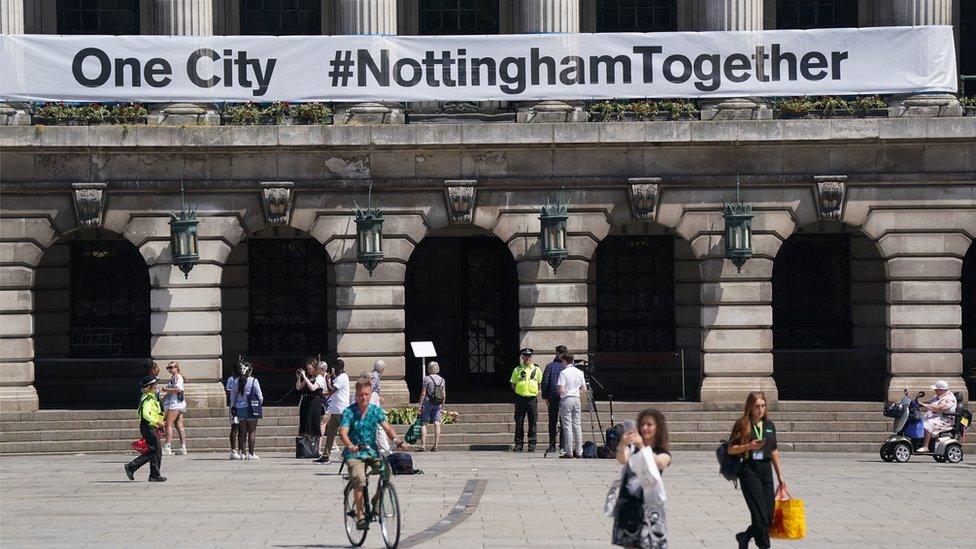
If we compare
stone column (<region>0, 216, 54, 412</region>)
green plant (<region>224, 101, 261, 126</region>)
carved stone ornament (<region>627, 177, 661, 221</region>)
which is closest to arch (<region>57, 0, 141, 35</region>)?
green plant (<region>224, 101, 261, 126</region>)

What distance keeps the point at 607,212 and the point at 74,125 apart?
434 inches

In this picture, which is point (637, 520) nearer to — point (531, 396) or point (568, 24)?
point (531, 396)

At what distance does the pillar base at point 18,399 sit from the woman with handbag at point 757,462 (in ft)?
68.5

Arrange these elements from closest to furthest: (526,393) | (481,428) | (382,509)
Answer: (382,509), (526,393), (481,428)

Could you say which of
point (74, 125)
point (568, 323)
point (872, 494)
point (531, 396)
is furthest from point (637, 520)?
point (74, 125)

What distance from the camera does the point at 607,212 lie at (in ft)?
125

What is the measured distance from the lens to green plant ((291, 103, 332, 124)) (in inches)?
1499

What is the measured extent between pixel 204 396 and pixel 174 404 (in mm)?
3501

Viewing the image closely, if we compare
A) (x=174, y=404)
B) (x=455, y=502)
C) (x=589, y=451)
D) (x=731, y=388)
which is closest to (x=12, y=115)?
(x=174, y=404)

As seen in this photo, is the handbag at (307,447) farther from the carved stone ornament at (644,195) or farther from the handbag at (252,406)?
the carved stone ornament at (644,195)

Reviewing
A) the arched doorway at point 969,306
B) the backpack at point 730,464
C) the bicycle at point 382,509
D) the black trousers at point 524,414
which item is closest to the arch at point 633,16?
the arched doorway at point 969,306

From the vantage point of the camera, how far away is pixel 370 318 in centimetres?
3797

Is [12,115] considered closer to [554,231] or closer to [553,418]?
[554,231]

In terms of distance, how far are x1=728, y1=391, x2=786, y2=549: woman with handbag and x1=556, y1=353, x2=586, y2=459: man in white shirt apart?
12613mm
